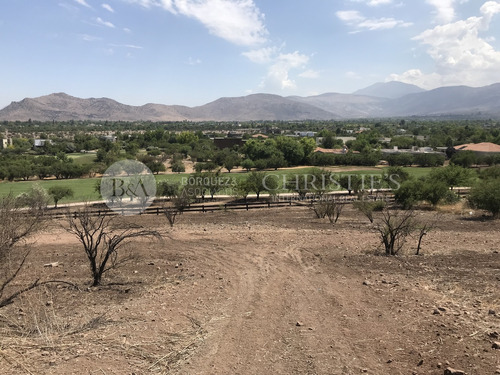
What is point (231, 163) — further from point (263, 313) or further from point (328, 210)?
point (263, 313)

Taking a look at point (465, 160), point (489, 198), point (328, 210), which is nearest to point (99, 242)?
point (328, 210)

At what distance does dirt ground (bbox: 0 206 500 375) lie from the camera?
23.9 ft

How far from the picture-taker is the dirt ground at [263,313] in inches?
287

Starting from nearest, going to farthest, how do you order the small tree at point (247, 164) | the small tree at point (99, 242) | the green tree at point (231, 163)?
the small tree at point (99, 242), the green tree at point (231, 163), the small tree at point (247, 164)

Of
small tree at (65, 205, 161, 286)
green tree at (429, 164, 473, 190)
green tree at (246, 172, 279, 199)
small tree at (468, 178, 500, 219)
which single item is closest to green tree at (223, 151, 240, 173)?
green tree at (246, 172, 279, 199)

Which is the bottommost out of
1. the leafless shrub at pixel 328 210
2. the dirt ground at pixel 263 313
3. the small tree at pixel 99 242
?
the leafless shrub at pixel 328 210

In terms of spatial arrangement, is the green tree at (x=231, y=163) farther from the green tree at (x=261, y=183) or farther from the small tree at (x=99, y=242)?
the small tree at (x=99, y=242)

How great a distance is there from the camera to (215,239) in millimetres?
19250

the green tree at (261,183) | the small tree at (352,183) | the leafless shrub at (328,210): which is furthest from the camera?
the small tree at (352,183)

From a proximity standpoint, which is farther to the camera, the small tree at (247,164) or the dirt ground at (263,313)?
the small tree at (247,164)

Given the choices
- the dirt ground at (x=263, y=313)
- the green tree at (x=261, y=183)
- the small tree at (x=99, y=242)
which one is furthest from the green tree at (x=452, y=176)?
the small tree at (x=99, y=242)

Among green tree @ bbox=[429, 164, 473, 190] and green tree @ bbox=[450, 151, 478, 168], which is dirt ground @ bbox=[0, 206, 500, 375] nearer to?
green tree @ bbox=[429, 164, 473, 190]

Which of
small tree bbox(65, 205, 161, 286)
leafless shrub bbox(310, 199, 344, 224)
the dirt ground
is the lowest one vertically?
leafless shrub bbox(310, 199, 344, 224)

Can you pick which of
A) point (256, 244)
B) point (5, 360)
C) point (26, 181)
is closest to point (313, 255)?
point (256, 244)
